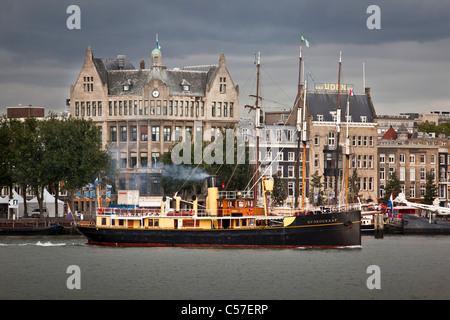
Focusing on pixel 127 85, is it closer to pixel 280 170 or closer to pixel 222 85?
pixel 222 85

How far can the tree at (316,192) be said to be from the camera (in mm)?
159750

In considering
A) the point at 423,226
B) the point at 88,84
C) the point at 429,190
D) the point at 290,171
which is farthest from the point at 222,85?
the point at 423,226

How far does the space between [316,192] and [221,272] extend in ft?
243

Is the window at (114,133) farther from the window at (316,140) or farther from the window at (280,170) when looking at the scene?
the window at (316,140)

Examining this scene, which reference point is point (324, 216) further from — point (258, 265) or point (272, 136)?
point (272, 136)

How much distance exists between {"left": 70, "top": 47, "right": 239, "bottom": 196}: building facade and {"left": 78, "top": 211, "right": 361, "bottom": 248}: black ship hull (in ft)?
180

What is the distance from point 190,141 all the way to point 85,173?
2052 cm

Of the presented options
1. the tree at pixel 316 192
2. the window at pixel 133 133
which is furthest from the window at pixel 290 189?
the window at pixel 133 133

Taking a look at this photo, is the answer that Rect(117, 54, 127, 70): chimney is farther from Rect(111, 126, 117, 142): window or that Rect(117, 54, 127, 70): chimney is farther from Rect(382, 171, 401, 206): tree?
Rect(382, 171, 401, 206): tree

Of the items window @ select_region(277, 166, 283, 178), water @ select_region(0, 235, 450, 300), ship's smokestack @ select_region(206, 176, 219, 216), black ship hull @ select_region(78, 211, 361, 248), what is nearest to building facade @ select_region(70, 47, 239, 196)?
window @ select_region(277, 166, 283, 178)

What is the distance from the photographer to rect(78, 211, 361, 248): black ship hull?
348 ft

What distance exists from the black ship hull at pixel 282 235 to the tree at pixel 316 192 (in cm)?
5132

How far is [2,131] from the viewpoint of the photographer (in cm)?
14788
